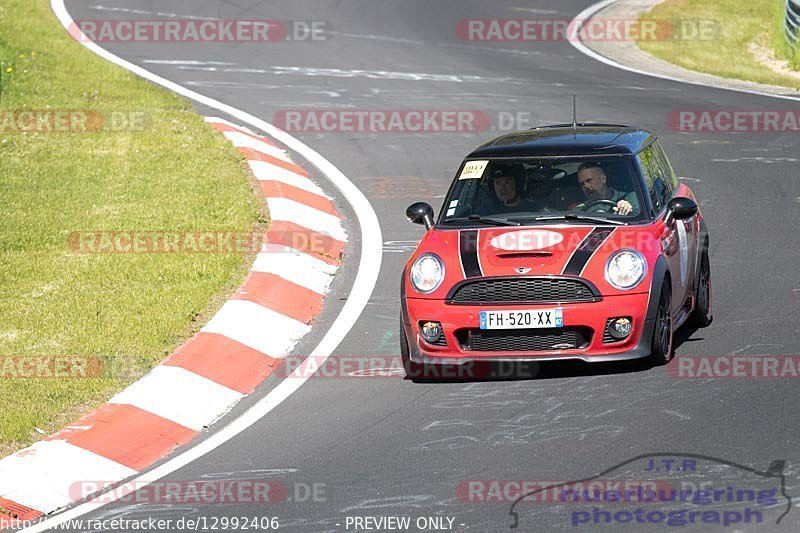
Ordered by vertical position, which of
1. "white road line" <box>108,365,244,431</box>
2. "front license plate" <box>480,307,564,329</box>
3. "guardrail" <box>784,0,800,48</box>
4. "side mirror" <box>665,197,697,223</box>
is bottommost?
"white road line" <box>108,365,244,431</box>

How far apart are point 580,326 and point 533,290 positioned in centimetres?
38

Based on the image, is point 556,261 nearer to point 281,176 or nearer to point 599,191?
point 599,191

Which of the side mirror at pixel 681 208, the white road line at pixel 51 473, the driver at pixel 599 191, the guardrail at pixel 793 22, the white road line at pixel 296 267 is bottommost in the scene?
A: the white road line at pixel 51 473

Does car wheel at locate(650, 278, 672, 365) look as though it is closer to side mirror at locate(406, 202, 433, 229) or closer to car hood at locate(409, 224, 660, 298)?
car hood at locate(409, 224, 660, 298)

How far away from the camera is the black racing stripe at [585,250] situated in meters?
8.91

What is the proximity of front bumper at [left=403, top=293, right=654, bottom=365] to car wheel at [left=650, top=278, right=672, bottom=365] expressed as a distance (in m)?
0.10

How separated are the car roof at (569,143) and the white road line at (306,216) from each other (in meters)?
2.83

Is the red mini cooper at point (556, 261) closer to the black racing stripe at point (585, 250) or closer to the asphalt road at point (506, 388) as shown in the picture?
the black racing stripe at point (585, 250)

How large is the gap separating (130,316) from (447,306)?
2915mm

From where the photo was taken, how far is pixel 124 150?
51.5ft

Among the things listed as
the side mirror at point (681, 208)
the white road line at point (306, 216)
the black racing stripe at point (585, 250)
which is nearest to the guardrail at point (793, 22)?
the white road line at point (306, 216)

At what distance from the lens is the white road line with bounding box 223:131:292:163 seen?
52.1ft

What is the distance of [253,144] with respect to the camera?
634 inches

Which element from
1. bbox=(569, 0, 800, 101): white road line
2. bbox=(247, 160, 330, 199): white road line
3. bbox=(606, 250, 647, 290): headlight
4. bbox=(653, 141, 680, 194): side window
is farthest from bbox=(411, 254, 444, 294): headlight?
bbox=(569, 0, 800, 101): white road line
